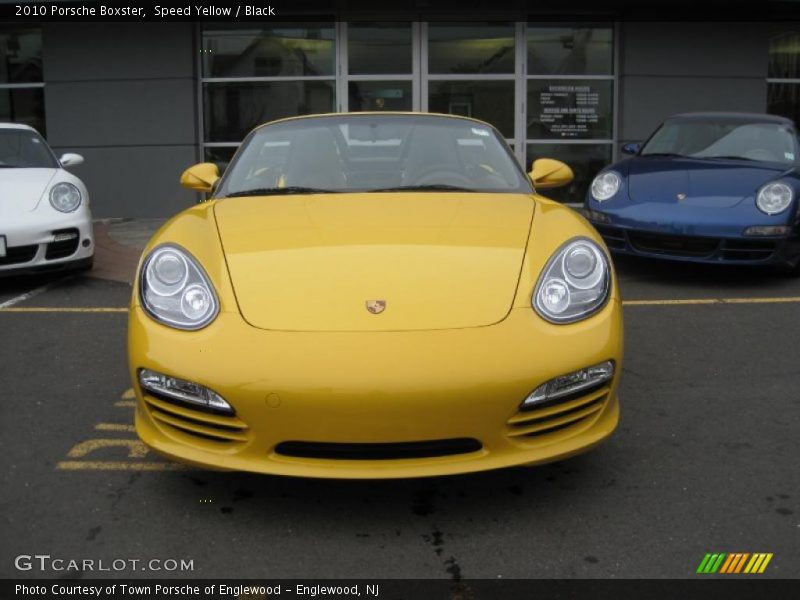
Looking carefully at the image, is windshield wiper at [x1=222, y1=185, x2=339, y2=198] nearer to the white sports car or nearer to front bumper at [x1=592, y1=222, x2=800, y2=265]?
the white sports car

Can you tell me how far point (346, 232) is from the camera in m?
3.09

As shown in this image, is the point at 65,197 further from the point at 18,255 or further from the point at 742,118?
the point at 742,118

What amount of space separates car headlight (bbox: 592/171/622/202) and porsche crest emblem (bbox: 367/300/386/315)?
14.8ft

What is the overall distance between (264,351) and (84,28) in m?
10.5

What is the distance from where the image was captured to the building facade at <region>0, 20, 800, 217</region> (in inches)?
458

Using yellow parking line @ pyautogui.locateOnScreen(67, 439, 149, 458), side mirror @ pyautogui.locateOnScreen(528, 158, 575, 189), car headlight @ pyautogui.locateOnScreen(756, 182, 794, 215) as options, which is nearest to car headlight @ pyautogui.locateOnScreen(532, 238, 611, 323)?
side mirror @ pyautogui.locateOnScreen(528, 158, 575, 189)

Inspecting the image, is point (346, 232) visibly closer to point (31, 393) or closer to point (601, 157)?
point (31, 393)

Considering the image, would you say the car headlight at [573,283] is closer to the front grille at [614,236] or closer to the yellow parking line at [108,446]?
the yellow parking line at [108,446]

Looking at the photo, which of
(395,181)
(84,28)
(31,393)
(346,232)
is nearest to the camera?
(346,232)

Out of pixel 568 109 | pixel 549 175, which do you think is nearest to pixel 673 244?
→ pixel 549 175

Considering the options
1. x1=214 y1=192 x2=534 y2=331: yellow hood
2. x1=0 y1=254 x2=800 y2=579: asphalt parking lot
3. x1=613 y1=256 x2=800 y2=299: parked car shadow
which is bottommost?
x1=0 y1=254 x2=800 y2=579: asphalt parking lot

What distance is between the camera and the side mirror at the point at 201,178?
4.26m
